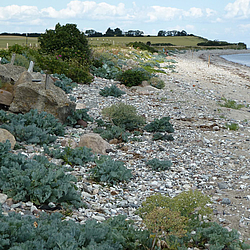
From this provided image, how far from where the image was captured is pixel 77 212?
18.0 ft

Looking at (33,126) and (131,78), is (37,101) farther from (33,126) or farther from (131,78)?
(131,78)

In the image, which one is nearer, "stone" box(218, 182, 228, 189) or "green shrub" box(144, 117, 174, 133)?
"stone" box(218, 182, 228, 189)

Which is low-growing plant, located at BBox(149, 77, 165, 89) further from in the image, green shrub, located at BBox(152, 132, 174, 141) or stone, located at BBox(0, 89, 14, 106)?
stone, located at BBox(0, 89, 14, 106)

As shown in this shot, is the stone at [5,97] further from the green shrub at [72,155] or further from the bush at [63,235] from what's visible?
the bush at [63,235]

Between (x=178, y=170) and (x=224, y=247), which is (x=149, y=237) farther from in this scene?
(x=178, y=170)

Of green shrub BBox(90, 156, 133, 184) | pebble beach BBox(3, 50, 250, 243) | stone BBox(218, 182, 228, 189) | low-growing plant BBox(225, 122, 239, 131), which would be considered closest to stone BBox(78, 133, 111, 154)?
pebble beach BBox(3, 50, 250, 243)

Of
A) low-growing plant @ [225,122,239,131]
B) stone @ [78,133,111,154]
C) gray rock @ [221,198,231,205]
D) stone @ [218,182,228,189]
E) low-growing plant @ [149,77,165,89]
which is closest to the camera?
gray rock @ [221,198,231,205]

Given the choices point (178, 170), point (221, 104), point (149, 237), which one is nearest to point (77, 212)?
point (149, 237)

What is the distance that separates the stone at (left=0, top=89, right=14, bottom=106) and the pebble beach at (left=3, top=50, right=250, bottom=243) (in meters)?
2.29

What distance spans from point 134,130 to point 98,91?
227 inches

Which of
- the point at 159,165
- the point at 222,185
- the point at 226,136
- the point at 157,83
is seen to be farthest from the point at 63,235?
the point at 157,83

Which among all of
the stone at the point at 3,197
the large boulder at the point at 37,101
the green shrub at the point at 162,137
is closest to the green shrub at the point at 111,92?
the large boulder at the point at 37,101

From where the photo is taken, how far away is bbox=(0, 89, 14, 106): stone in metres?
10.4

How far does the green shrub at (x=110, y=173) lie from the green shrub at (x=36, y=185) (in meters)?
1.10
